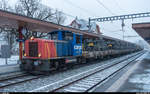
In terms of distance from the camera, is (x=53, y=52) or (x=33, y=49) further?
(x=53, y=52)

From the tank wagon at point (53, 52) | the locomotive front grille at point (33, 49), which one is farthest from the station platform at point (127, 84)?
the locomotive front grille at point (33, 49)

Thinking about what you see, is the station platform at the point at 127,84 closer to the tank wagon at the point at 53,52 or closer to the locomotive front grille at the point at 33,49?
the tank wagon at the point at 53,52

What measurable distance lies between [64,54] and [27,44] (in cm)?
293

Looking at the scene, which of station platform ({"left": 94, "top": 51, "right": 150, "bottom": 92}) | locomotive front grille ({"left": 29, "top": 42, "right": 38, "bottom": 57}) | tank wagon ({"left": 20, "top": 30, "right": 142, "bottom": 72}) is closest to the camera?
station platform ({"left": 94, "top": 51, "right": 150, "bottom": 92})

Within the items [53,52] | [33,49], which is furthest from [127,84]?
[33,49]

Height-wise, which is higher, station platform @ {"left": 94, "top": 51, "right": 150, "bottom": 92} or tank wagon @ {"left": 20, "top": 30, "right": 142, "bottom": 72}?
tank wagon @ {"left": 20, "top": 30, "right": 142, "bottom": 72}

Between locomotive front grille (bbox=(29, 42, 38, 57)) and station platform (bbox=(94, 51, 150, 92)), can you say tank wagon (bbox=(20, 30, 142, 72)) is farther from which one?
station platform (bbox=(94, 51, 150, 92))

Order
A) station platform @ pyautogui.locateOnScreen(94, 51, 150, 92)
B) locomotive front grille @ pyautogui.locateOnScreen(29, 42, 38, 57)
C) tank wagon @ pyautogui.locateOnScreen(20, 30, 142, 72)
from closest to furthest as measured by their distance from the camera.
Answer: station platform @ pyautogui.locateOnScreen(94, 51, 150, 92)
tank wagon @ pyautogui.locateOnScreen(20, 30, 142, 72)
locomotive front grille @ pyautogui.locateOnScreen(29, 42, 38, 57)

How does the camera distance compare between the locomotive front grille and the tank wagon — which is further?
the locomotive front grille

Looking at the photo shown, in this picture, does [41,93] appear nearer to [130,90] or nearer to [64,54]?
[130,90]

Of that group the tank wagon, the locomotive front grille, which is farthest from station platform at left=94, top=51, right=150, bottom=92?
the locomotive front grille

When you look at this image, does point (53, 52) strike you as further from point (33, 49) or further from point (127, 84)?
point (127, 84)

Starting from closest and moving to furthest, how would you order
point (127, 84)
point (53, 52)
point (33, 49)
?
point (127, 84) → point (33, 49) → point (53, 52)

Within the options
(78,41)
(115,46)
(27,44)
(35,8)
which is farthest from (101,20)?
(27,44)
